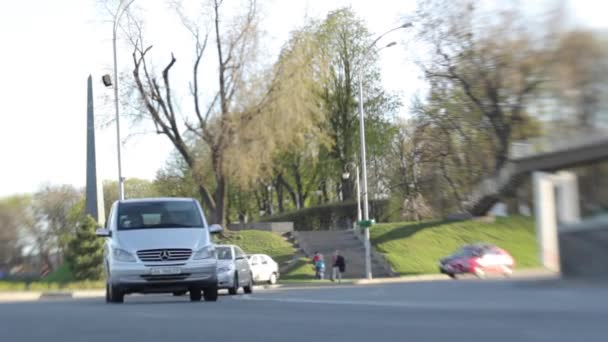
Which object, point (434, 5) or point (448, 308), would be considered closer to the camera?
point (448, 308)

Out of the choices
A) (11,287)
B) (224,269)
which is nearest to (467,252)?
(224,269)

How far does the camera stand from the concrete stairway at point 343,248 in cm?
5206

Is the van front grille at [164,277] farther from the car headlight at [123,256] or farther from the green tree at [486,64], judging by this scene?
the green tree at [486,64]

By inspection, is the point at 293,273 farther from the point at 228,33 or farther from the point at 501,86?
the point at 501,86

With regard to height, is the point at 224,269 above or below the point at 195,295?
above

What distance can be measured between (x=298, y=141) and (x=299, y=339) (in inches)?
1805

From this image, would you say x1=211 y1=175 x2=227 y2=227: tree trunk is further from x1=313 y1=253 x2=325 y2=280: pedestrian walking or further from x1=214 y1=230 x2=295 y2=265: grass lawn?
x1=313 y1=253 x2=325 y2=280: pedestrian walking

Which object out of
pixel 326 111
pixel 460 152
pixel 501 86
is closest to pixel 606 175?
pixel 501 86

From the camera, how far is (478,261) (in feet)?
130

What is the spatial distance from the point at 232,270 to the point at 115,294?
1048 cm

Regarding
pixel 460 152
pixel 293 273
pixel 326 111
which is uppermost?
pixel 326 111

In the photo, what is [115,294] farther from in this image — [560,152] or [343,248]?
[343,248]

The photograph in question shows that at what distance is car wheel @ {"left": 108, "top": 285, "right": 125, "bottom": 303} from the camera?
61.3ft

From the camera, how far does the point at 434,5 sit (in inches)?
1913
